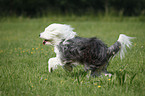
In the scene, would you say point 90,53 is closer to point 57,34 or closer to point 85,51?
point 85,51

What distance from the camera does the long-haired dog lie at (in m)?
3.34

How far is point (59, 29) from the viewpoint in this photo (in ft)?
12.0

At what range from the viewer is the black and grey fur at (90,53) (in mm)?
3332

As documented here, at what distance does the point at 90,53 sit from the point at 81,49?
0.19 metres

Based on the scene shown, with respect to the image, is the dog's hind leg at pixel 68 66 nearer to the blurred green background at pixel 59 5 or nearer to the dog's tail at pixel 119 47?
the dog's tail at pixel 119 47

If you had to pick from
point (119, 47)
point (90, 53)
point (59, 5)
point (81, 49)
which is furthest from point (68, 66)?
point (59, 5)

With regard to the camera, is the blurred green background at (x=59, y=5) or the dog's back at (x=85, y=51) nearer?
the dog's back at (x=85, y=51)

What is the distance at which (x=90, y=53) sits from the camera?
10.9 feet

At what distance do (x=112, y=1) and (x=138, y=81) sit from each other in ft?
92.9

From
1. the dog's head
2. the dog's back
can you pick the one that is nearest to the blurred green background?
the dog's head

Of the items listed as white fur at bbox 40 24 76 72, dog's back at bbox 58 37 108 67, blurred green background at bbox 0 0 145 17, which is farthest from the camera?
blurred green background at bbox 0 0 145 17

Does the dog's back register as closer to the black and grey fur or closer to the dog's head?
the black and grey fur

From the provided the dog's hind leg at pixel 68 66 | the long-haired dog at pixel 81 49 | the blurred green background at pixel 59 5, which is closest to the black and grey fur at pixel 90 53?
the long-haired dog at pixel 81 49

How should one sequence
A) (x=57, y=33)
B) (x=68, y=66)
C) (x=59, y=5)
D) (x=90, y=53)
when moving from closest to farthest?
(x=90, y=53) < (x=57, y=33) < (x=68, y=66) < (x=59, y=5)
